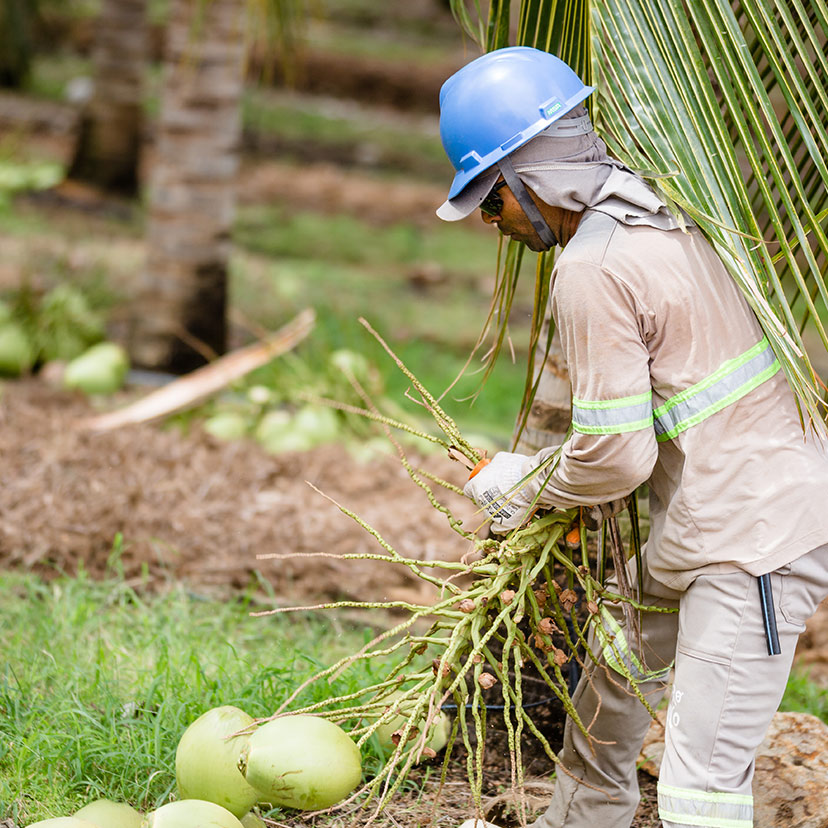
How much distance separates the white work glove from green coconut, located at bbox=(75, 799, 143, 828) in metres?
1.12

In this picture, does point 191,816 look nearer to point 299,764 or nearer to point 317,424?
point 299,764

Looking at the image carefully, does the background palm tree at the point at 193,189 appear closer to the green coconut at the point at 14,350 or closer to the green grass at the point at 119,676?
the green coconut at the point at 14,350

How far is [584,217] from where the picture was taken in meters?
2.46

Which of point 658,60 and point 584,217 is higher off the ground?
point 658,60

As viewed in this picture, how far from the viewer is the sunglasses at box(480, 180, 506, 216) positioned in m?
2.51

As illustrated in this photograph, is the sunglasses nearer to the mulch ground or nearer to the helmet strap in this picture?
the helmet strap

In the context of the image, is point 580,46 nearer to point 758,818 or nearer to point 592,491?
point 592,491

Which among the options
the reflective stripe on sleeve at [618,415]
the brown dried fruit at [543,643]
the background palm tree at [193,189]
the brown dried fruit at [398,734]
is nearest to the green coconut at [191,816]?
the brown dried fruit at [398,734]

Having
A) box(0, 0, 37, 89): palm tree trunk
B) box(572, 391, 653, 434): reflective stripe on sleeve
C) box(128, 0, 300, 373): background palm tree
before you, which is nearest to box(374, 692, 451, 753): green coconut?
box(572, 391, 653, 434): reflective stripe on sleeve

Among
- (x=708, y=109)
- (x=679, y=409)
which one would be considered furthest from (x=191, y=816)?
(x=708, y=109)

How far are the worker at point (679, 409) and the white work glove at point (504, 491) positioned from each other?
14 centimetres

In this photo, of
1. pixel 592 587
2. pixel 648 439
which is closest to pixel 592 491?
pixel 648 439

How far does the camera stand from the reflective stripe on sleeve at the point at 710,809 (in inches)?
94.5

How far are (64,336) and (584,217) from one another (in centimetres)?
472
